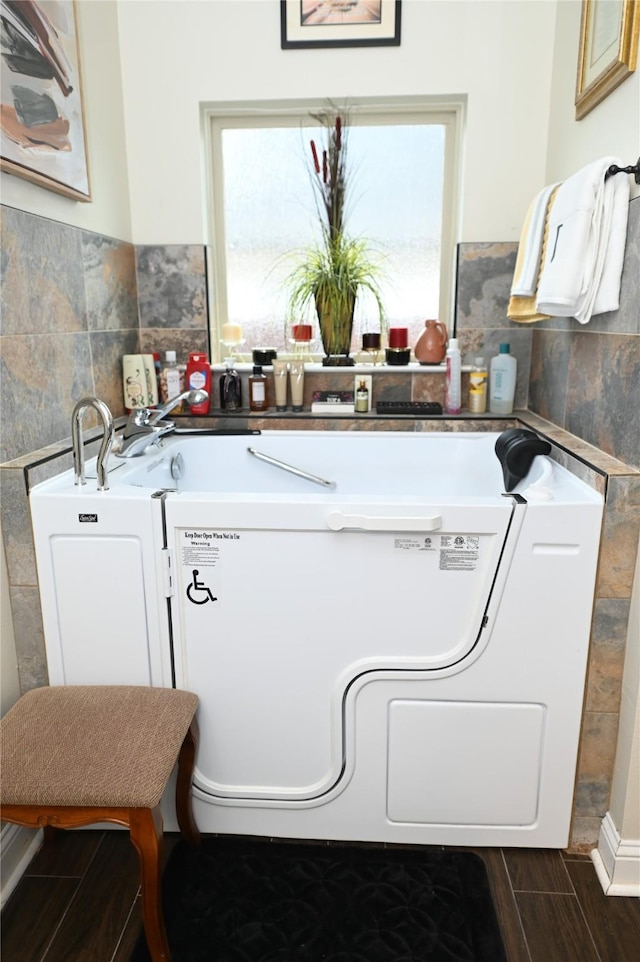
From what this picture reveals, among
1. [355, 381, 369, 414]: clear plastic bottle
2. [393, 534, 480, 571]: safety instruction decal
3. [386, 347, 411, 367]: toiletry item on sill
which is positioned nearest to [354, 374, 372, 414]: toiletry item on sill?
Answer: [355, 381, 369, 414]: clear plastic bottle

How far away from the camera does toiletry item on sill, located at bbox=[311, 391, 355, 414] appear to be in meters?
2.49

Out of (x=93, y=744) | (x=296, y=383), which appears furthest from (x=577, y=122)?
(x=93, y=744)

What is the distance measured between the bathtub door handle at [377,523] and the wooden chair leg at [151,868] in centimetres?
67

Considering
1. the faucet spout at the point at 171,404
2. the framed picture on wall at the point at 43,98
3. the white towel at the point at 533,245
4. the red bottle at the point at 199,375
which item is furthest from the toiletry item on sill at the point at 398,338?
the framed picture on wall at the point at 43,98

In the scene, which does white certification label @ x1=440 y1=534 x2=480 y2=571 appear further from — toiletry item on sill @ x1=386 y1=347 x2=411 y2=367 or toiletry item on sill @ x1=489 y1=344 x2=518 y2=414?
toiletry item on sill @ x1=386 y1=347 x2=411 y2=367

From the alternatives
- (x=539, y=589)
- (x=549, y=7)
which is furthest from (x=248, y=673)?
(x=549, y=7)

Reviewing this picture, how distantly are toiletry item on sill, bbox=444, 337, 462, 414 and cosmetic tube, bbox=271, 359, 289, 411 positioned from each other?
60cm

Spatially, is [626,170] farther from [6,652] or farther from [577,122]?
[6,652]

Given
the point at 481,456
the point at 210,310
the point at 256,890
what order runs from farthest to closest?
1. the point at 210,310
2. the point at 481,456
3. the point at 256,890

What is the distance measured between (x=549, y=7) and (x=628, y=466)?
1.73 m

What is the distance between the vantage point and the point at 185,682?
162 centimetres

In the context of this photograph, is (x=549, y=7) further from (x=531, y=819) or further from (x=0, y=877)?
(x=0, y=877)

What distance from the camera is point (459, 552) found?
1.51m

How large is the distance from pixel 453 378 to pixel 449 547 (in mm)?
1101
